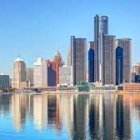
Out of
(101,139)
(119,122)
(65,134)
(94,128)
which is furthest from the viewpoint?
(119,122)

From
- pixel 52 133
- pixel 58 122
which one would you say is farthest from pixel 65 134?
pixel 58 122

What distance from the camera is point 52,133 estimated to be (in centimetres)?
6278

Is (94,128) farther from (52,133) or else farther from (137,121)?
(137,121)

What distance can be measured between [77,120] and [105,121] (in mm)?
5110

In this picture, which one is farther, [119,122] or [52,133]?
[119,122]

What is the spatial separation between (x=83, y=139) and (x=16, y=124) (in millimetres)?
19676

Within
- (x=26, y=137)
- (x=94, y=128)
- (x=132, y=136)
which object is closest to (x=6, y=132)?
(x=26, y=137)

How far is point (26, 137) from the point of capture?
5981 centimetres

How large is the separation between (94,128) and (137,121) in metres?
12.5

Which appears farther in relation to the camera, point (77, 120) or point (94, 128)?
point (77, 120)

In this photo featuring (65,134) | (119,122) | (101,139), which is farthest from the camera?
(119,122)

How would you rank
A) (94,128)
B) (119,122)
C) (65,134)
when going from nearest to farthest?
(65,134) < (94,128) < (119,122)

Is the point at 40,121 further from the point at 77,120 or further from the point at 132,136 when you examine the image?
the point at 132,136

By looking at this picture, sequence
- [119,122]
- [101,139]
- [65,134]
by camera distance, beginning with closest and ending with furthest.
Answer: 1. [101,139]
2. [65,134]
3. [119,122]
